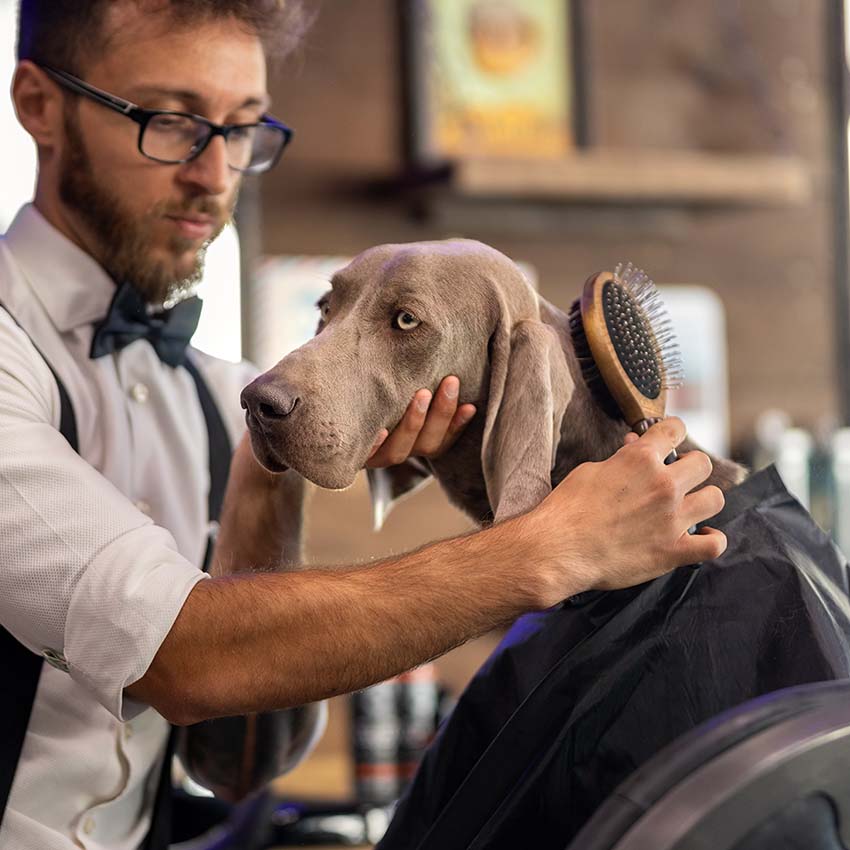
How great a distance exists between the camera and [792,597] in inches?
38.7

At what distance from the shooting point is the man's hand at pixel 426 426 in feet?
3.33

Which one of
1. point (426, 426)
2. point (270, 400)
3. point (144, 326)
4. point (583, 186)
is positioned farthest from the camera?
point (583, 186)

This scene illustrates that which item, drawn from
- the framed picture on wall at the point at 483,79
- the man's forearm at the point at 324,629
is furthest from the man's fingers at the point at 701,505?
the framed picture on wall at the point at 483,79

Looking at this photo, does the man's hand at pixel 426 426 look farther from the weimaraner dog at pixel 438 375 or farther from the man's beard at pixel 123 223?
the man's beard at pixel 123 223

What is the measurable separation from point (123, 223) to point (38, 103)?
0.17 m

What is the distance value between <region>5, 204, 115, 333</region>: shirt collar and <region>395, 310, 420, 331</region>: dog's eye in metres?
0.48

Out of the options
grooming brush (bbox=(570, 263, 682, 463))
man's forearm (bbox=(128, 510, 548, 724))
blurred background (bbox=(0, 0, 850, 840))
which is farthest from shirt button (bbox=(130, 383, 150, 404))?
blurred background (bbox=(0, 0, 850, 840))

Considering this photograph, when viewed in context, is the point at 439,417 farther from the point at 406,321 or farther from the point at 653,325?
the point at 653,325

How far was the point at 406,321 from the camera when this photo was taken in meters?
1.00

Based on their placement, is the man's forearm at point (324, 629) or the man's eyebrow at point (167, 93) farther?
the man's eyebrow at point (167, 93)

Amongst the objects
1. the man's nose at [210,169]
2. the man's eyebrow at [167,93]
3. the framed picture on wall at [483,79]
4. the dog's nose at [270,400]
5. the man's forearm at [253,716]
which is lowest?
the man's forearm at [253,716]

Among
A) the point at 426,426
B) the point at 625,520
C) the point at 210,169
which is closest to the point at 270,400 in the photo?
the point at 426,426

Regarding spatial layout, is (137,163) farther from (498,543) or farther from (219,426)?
(498,543)

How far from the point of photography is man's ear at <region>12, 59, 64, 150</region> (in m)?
1.31
